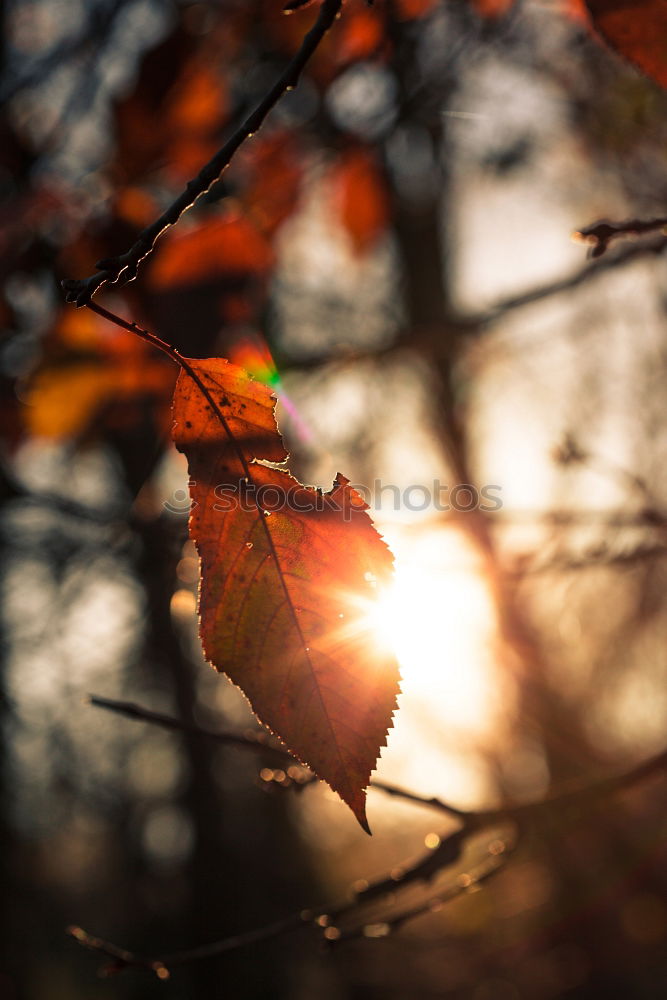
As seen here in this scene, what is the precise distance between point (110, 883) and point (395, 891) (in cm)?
2130

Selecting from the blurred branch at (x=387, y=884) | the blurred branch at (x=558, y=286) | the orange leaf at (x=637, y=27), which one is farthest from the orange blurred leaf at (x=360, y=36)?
the blurred branch at (x=387, y=884)

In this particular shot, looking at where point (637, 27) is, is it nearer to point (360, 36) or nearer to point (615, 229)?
point (615, 229)

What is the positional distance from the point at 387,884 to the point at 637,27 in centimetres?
106

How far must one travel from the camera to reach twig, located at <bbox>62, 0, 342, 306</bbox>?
56cm

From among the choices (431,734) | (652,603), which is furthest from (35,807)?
(652,603)

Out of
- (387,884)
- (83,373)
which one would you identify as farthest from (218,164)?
(83,373)

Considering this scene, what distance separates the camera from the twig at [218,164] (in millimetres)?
564

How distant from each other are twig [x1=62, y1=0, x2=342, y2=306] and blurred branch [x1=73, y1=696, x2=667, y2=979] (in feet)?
1.75

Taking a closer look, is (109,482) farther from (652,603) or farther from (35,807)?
(35,807)

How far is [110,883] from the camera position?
18734mm

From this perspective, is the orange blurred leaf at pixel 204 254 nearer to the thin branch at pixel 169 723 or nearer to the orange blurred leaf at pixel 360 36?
the orange blurred leaf at pixel 360 36

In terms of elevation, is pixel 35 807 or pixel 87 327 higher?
pixel 35 807

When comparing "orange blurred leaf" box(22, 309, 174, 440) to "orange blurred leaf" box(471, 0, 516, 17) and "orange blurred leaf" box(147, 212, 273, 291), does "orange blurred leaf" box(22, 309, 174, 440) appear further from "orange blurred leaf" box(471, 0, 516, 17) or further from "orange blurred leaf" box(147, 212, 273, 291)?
"orange blurred leaf" box(471, 0, 516, 17)

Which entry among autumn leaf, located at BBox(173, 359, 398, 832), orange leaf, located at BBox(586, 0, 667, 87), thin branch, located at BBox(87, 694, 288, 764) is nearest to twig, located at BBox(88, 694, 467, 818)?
thin branch, located at BBox(87, 694, 288, 764)
